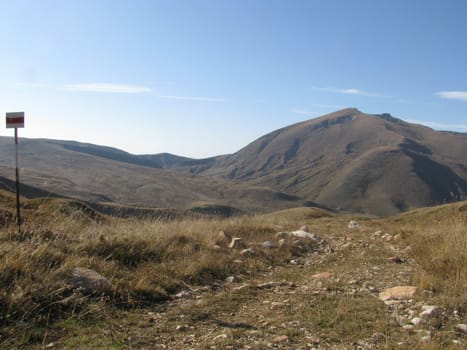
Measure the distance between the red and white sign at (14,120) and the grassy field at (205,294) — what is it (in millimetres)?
1962

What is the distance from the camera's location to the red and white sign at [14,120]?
23.8 ft

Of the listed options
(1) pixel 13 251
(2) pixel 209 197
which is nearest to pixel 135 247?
(1) pixel 13 251

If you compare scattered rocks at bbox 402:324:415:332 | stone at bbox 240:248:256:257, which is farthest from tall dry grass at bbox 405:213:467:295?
stone at bbox 240:248:256:257

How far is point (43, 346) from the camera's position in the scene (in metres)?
3.74

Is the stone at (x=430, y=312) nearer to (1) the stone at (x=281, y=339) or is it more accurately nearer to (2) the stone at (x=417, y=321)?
(2) the stone at (x=417, y=321)

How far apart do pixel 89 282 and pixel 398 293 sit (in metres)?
4.20

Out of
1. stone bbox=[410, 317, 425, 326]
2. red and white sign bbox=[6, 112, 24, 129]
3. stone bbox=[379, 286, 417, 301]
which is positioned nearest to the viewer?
stone bbox=[410, 317, 425, 326]

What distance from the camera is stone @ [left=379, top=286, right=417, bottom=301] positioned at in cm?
525

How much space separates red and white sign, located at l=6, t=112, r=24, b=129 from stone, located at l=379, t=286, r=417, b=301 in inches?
268

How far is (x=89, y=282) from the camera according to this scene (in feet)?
17.0

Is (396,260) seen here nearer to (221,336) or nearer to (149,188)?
(221,336)

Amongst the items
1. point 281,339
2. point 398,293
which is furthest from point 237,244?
point 281,339

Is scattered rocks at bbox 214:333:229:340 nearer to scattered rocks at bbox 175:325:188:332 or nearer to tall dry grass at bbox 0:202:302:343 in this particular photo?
scattered rocks at bbox 175:325:188:332

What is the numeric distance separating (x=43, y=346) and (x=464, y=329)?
13.8 feet
